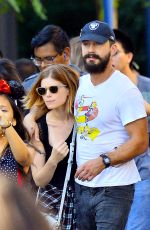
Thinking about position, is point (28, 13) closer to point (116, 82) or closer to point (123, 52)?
point (123, 52)

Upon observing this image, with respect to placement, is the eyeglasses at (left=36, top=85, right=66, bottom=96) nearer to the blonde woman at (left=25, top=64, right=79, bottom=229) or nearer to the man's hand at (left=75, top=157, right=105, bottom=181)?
the blonde woman at (left=25, top=64, right=79, bottom=229)

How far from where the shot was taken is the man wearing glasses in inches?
221

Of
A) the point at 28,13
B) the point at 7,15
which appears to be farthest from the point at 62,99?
the point at 28,13

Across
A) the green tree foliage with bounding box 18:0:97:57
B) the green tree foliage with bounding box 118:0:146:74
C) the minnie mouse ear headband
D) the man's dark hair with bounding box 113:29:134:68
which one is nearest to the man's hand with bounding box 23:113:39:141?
the minnie mouse ear headband

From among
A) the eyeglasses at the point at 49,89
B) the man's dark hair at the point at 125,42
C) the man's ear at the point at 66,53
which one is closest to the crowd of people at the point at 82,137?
the eyeglasses at the point at 49,89

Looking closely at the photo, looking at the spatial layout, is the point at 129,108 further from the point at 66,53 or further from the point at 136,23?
the point at 136,23

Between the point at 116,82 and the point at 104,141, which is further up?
the point at 116,82

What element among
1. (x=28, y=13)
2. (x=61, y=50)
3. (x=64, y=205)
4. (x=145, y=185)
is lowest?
(x=28, y=13)

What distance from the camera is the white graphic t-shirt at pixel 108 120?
4.32 metres

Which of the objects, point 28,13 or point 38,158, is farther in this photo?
point 28,13

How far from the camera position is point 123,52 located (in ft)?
19.3

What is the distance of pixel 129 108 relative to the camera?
431cm

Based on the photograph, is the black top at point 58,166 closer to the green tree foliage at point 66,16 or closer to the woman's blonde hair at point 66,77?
the woman's blonde hair at point 66,77

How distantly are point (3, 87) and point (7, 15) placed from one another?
974 cm
